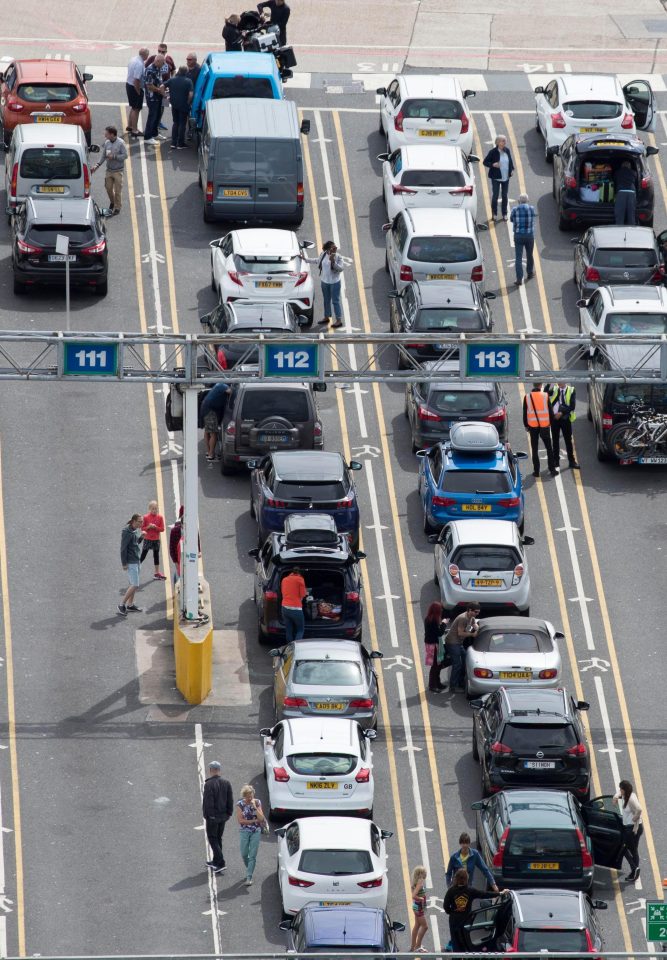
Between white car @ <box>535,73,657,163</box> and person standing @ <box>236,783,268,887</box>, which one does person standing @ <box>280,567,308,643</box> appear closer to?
person standing @ <box>236,783,268,887</box>

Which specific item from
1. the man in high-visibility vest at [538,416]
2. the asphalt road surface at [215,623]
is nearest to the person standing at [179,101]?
the asphalt road surface at [215,623]

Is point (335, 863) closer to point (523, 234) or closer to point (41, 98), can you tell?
point (523, 234)

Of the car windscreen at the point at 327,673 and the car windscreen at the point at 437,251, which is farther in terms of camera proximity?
the car windscreen at the point at 437,251

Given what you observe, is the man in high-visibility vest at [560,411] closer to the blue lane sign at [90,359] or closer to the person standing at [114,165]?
the blue lane sign at [90,359]

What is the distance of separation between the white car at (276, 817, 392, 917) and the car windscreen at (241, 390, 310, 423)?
479 inches

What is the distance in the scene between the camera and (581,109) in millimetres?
57438

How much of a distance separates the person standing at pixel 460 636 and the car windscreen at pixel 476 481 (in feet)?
12.6

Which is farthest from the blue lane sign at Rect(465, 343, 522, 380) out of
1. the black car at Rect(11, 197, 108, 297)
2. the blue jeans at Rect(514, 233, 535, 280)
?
the black car at Rect(11, 197, 108, 297)

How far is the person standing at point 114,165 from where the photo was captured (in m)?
54.3

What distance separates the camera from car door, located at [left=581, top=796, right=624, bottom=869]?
37438mm

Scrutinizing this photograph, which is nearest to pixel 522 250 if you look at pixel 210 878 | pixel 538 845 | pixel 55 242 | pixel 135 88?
pixel 55 242

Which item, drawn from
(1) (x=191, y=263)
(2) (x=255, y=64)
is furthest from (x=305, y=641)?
(2) (x=255, y=64)

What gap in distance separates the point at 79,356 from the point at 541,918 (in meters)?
11.9

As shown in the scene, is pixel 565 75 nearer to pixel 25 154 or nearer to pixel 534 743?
pixel 25 154
